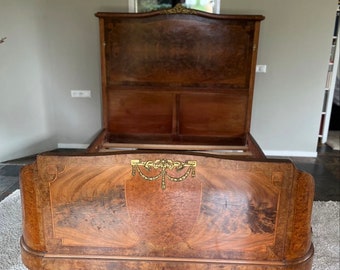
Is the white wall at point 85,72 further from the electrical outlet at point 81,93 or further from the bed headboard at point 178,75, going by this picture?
the bed headboard at point 178,75

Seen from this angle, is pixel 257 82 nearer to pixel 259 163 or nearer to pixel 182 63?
pixel 182 63

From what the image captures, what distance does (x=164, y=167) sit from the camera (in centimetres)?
144

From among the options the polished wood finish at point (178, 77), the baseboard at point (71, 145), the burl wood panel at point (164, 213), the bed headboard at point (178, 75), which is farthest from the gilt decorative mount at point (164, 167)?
the baseboard at point (71, 145)

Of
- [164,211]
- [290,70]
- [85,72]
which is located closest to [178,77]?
[85,72]

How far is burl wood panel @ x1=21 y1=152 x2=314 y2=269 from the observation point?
4.72ft

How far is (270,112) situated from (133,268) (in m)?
2.95

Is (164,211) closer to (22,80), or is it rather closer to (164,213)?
(164,213)

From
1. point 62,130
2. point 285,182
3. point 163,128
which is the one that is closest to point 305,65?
point 163,128

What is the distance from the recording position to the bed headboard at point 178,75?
315 centimetres

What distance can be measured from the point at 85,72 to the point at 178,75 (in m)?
1.26

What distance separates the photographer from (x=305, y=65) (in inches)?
149

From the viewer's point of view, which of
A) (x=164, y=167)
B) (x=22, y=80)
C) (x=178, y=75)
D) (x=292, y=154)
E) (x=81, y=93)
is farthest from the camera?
(x=292, y=154)

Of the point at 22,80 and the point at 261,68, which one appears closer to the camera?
the point at 22,80

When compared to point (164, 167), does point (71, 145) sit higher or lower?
lower
